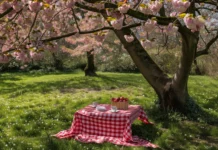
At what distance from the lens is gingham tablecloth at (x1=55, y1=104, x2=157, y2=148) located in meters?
6.61

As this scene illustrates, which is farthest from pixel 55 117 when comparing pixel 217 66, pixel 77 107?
pixel 217 66

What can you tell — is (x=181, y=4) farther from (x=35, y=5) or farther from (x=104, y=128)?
(x=104, y=128)

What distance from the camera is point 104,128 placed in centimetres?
694

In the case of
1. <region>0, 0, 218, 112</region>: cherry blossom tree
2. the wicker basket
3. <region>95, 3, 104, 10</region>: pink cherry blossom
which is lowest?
the wicker basket

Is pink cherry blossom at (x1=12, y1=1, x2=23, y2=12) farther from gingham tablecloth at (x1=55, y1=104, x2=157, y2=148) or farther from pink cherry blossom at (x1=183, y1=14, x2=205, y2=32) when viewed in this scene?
pink cherry blossom at (x1=183, y1=14, x2=205, y2=32)

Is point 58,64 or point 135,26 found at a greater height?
point 135,26

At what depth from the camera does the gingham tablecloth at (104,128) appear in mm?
6605

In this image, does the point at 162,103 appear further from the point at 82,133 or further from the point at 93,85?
the point at 93,85

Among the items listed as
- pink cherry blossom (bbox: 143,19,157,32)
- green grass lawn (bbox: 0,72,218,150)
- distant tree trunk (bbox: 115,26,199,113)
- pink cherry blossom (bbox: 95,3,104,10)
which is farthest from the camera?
distant tree trunk (bbox: 115,26,199,113)

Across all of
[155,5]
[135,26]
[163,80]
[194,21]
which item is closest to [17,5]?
[135,26]

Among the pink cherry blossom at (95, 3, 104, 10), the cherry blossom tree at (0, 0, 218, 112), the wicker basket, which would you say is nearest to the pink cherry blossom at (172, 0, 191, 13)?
the cherry blossom tree at (0, 0, 218, 112)

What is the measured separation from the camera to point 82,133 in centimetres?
712

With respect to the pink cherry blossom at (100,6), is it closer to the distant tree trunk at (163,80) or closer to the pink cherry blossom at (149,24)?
the pink cherry blossom at (149,24)

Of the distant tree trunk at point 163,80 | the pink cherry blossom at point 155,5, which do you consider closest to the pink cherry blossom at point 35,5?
the pink cherry blossom at point 155,5
